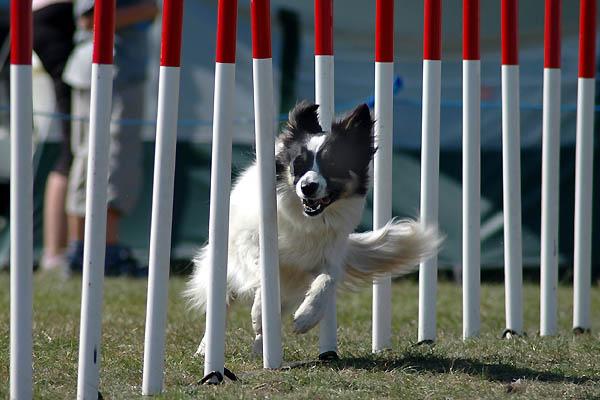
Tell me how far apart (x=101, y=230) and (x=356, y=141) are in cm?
171

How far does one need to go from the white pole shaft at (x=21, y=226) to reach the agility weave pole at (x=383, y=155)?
7.04 ft

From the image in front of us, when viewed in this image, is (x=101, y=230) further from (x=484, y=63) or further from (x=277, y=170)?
(x=484, y=63)

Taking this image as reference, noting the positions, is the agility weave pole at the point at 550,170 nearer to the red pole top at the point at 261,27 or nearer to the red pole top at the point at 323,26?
the red pole top at the point at 323,26

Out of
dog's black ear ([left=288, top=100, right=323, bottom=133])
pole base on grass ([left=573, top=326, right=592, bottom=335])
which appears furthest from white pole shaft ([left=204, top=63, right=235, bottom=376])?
pole base on grass ([left=573, top=326, right=592, bottom=335])

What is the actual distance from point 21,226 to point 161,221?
61cm

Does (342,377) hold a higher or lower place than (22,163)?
lower

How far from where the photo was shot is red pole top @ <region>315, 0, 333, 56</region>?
5246mm

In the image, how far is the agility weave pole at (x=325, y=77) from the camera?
17.3 feet

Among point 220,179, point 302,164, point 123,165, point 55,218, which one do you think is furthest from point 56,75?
point 220,179

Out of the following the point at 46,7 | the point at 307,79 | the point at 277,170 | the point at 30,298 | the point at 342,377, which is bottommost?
the point at 342,377

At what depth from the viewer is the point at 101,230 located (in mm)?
4145

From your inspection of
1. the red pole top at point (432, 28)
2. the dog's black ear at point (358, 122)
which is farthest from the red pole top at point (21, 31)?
the red pole top at point (432, 28)

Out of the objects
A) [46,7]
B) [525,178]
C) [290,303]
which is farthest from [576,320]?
[46,7]

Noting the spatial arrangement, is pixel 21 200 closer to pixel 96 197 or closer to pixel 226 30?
pixel 96 197
